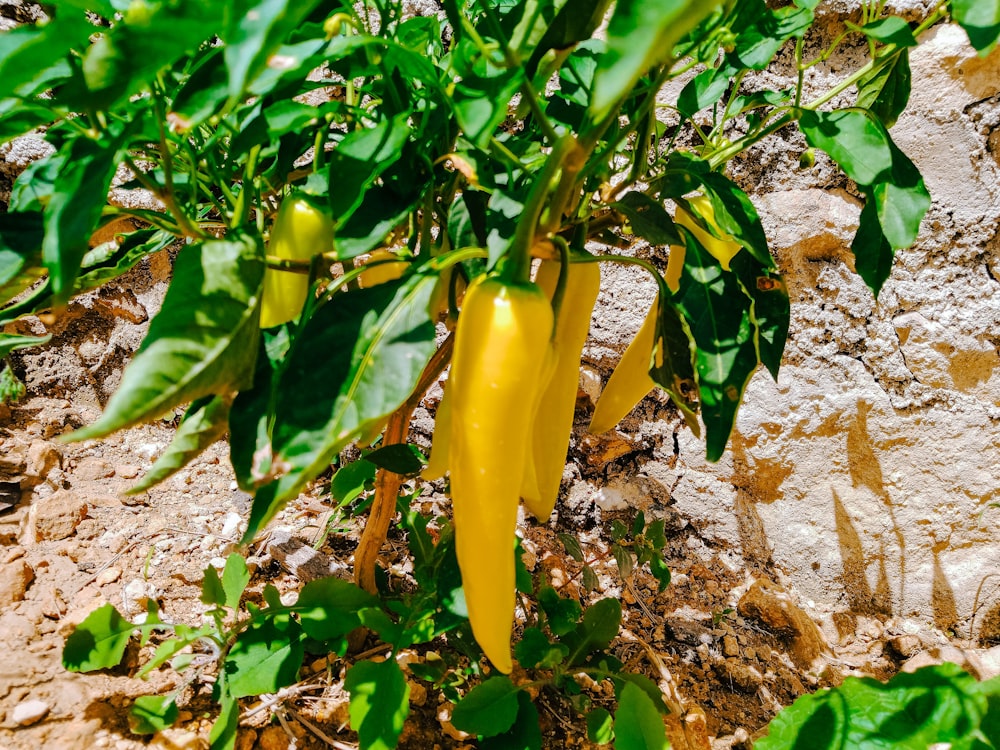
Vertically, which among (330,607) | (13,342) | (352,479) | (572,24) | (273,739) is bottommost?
(273,739)

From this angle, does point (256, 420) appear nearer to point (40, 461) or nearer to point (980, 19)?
point (980, 19)

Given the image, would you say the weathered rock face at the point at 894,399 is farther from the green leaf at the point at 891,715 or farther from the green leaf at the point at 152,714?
the green leaf at the point at 152,714

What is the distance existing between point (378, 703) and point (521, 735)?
0.65 feet

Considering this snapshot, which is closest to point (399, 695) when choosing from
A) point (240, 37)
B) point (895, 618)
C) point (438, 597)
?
point (438, 597)

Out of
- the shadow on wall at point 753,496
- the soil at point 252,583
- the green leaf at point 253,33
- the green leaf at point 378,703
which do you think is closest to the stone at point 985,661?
the soil at point 252,583

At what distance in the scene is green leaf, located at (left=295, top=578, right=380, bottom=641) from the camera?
77 cm

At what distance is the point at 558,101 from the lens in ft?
2.52

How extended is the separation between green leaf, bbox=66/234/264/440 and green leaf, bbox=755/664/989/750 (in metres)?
0.69

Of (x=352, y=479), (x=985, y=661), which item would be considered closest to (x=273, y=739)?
(x=352, y=479)

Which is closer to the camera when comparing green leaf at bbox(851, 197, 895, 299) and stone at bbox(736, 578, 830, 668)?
green leaf at bbox(851, 197, 895, 299)

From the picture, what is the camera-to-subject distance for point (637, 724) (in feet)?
2.51

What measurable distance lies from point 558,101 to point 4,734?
94 centimetres

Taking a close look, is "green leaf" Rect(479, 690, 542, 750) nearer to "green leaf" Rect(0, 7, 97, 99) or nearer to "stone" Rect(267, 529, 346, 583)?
"stone" Rect(267, 529, 346, 583)

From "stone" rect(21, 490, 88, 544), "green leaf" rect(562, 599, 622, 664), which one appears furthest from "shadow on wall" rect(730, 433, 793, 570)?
"stone" rect(21, 490, 88, 544)
